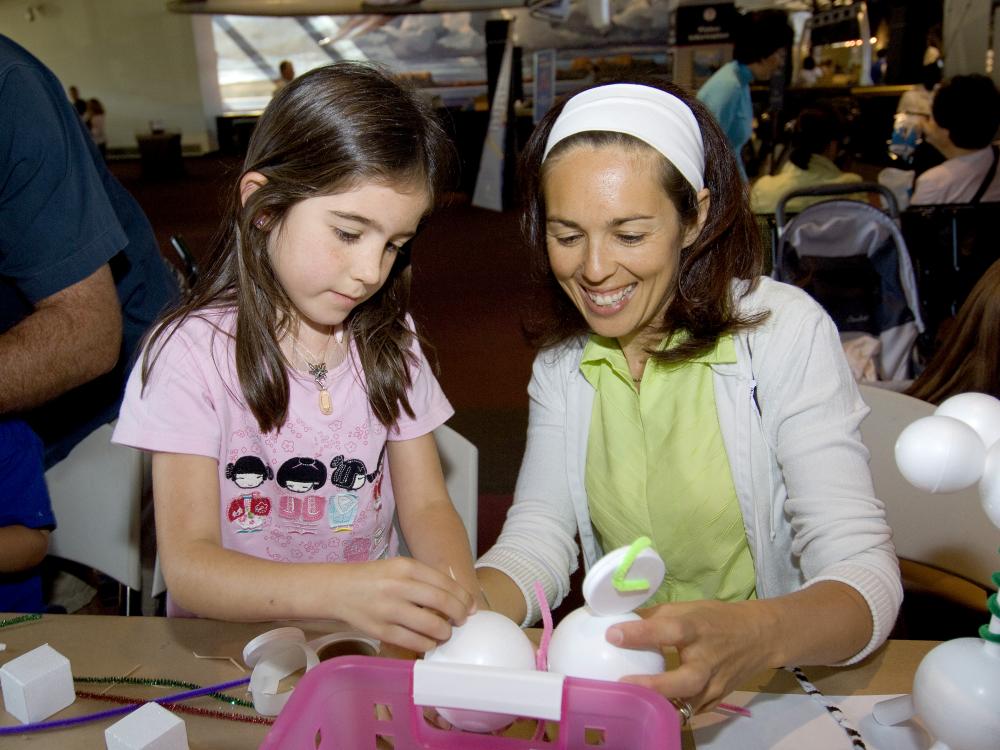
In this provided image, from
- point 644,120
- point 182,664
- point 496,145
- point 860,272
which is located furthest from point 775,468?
point 496,145

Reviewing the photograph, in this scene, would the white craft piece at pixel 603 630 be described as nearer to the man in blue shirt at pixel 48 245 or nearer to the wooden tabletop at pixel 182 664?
the wooden tabletop at pixel 182 664

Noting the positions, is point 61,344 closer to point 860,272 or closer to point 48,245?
point 48,245

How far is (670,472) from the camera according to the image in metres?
1.42

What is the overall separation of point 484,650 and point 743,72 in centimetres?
546

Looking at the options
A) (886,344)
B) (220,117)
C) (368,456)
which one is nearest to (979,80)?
(886,344)

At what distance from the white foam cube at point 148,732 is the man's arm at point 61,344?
95cm

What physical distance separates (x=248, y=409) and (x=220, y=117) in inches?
503

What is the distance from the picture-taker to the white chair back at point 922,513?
143 centimetres

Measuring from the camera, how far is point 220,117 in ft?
42.3

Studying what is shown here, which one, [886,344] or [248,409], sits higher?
[248,409]

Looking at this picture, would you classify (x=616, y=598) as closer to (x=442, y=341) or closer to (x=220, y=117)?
(x=442, y=341)

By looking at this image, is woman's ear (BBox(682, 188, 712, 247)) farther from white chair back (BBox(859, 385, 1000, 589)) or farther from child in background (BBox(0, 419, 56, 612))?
child in background (BBox(0, 419, 56, 612))

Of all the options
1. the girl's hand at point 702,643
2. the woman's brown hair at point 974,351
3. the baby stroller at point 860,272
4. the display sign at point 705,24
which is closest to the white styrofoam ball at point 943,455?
the girl's hand at point 702,643

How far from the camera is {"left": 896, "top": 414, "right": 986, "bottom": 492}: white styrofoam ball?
696 millimetres
